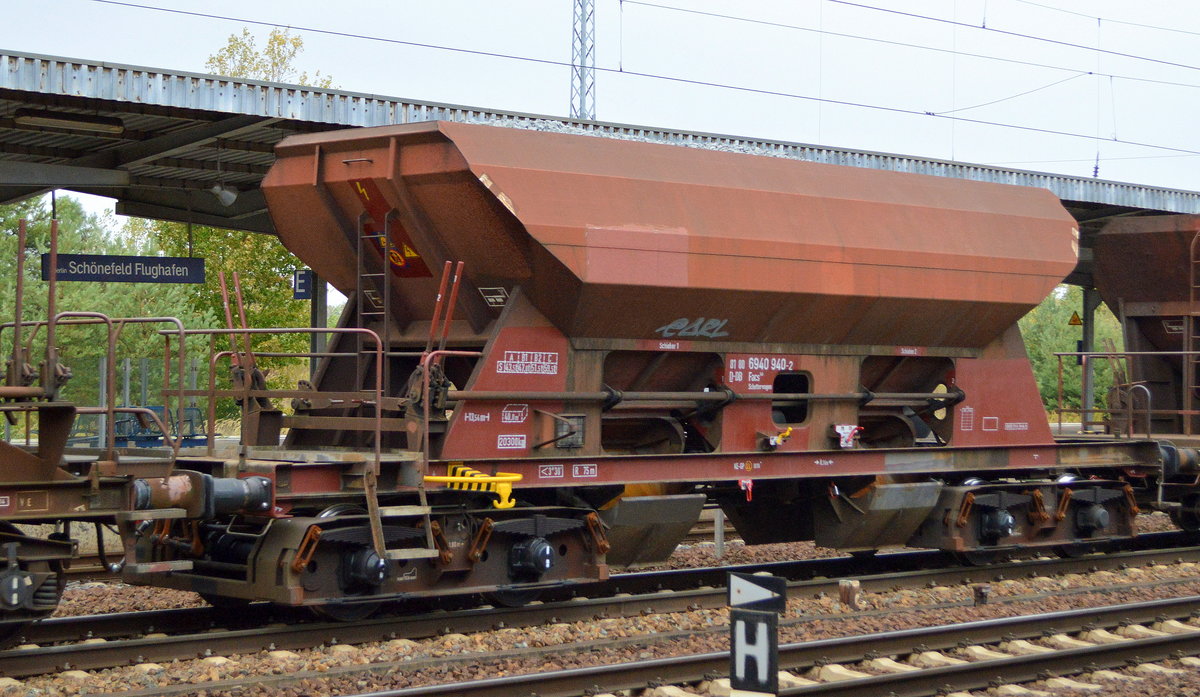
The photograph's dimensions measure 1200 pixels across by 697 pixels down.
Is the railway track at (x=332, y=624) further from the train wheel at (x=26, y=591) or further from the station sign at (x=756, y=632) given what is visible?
the station sign at (x=756, y=632)

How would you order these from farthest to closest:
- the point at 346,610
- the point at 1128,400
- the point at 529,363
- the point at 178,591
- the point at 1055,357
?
the point at 1055,357
the point at 1128,400
the point at 178,591
the point at 529,363
the point at 346,610

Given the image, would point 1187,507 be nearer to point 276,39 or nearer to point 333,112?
point 333,112

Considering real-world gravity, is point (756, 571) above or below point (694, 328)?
below

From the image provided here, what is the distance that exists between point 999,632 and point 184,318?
32592mm

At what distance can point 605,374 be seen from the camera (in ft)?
35.5

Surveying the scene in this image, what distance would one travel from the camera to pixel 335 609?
9141 mm

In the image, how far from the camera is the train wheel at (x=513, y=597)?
10.0 m

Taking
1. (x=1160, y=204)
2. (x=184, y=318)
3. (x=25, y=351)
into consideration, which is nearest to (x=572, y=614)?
(x=25, y=351)

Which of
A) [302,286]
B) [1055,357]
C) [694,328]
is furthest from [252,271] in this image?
[1055,357]

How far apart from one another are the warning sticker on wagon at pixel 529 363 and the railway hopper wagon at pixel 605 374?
2cm

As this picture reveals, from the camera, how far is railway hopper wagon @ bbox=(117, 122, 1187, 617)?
30.6ft

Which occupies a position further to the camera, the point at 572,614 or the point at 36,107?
the point at 36,107

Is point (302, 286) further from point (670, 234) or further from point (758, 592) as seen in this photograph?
point (758, 592)

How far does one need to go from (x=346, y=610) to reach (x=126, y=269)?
8.58m
